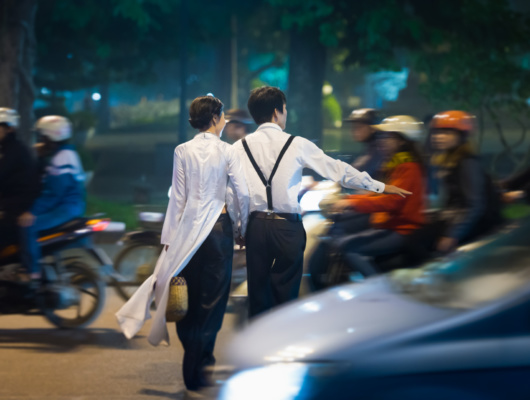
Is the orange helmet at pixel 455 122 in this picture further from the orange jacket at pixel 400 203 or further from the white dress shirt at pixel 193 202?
the white dress shirt at pixel 193 202

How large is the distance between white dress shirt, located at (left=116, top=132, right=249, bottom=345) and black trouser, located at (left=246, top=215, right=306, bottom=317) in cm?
13

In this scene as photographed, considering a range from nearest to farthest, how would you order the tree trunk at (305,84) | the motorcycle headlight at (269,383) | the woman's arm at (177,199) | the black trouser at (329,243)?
the motorcycle headlight at (269,383) → the woman's arm at (177,199) → the black trouser at (329,243) → the tree trunk at (305,84)

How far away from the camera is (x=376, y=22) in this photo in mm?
18328

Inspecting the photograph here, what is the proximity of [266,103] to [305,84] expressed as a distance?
14.9m

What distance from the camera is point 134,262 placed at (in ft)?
26.3

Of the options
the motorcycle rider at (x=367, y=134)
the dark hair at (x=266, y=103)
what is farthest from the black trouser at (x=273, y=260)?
the motorcycle rider at (x=367, y=134)

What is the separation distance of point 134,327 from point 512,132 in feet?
130

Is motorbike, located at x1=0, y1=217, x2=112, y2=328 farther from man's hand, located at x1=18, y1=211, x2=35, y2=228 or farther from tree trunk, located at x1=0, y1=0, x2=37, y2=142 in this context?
tree trunk, located at x1=0, y1=0, x2=37, y2=142

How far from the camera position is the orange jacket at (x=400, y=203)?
247 inches

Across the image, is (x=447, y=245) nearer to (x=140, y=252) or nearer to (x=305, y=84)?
(x=140, y=252)

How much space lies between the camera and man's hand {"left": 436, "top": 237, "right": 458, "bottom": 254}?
6.34 metres

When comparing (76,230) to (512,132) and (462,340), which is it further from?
(512,132)

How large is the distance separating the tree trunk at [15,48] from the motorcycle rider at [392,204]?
36.3 feet

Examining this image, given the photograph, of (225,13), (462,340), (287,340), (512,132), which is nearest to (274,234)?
(287,340)
